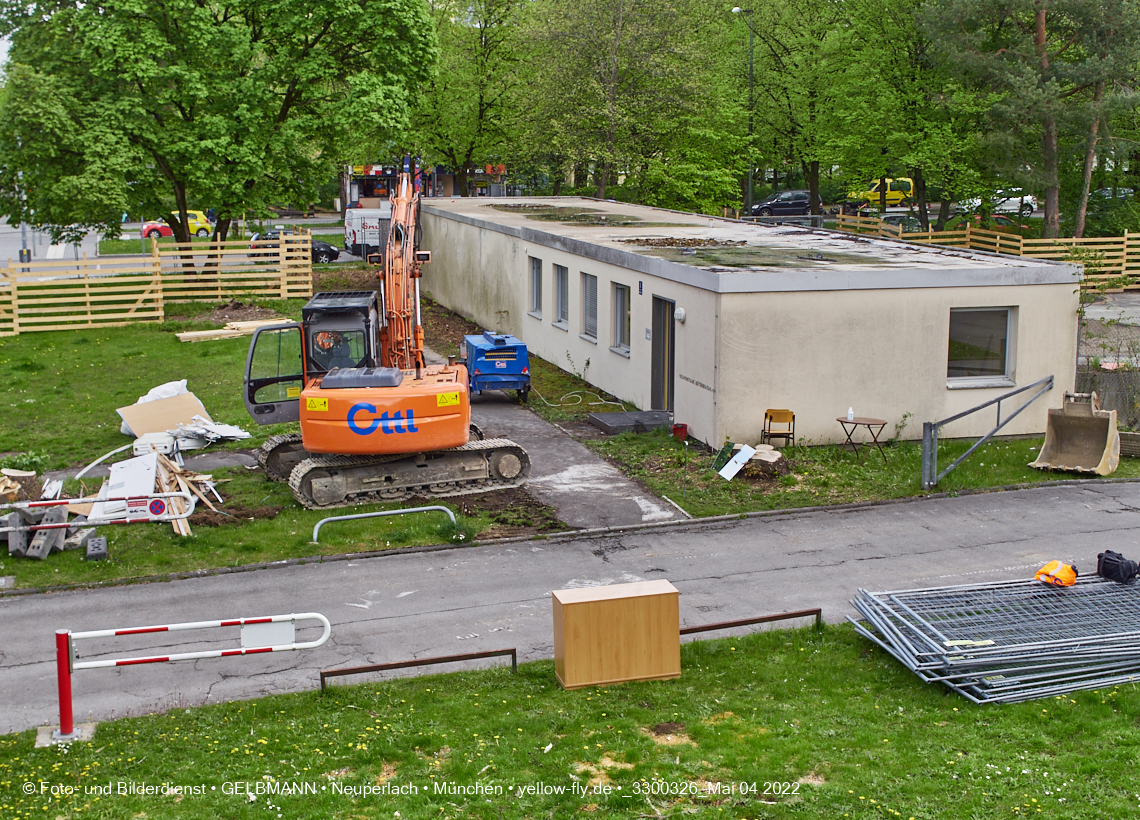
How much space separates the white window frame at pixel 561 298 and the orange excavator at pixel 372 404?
6.71m

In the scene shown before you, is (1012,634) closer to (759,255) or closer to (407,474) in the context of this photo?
(407,474)

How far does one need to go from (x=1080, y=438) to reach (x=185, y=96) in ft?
84.1

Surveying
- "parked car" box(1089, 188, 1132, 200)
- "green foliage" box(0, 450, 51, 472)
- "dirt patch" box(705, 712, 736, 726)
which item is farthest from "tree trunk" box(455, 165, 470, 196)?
"dirt patch" box(705, 712, 736, 726)

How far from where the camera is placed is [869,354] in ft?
60.3

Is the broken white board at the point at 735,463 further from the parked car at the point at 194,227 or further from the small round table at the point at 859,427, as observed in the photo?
the parked car at the point at 194,227

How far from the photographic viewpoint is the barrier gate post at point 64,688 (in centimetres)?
891

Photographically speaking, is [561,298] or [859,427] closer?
[859,427]

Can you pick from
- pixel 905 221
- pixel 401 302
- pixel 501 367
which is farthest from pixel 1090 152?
pixel 401 302

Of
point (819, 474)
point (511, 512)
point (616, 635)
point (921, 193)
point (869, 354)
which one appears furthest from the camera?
point (921, 193)

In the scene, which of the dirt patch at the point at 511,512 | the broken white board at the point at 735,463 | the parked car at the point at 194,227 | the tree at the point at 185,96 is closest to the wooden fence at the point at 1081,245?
the tree at the point at 185,96

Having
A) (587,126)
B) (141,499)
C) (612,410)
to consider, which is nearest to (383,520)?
(141,499)

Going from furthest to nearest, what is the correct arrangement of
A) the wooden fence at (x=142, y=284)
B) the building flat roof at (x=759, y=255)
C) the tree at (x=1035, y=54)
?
1. the tree at (x=1035, y=54)
2. the wooden fence at (x=142, y=284)
3. the building flat roof at (x=759, y=255)

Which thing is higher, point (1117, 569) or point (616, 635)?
point (1117, 569)

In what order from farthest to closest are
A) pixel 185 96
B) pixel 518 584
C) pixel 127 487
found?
1. pixel 185 96
2. pixel 127 487
3. pixel 518 584
